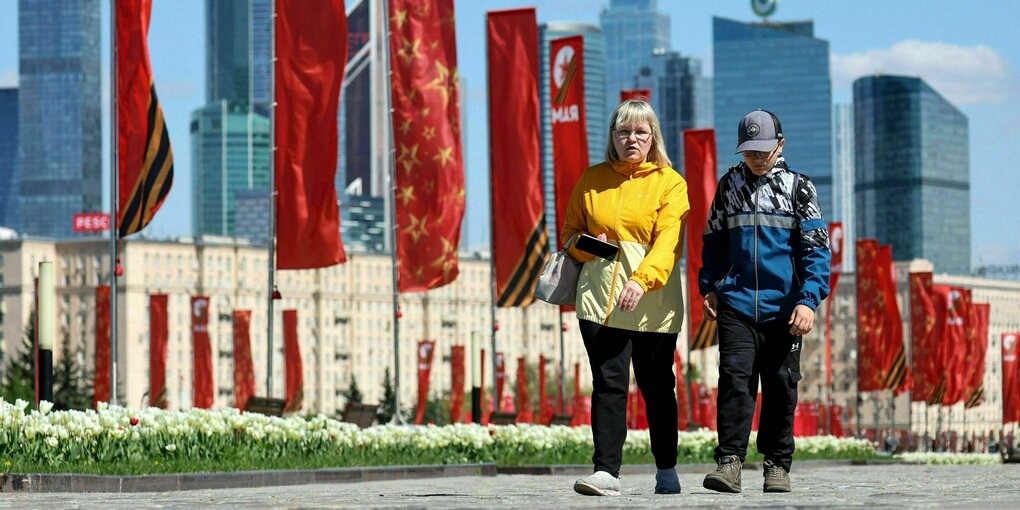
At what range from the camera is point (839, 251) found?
45781 millimetres

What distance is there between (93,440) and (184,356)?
529 ft

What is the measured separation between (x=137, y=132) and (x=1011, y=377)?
148 ft

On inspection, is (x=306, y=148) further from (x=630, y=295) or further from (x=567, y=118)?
(x=630, y=295)

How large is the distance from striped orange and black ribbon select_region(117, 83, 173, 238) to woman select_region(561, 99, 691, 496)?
37.3ft

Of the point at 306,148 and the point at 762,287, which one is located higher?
the point at 306,148

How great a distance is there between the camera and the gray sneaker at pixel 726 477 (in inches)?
499

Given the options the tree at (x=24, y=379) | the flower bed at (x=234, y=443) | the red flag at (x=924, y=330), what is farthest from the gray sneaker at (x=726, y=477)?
the tree at (x=24, y=379)

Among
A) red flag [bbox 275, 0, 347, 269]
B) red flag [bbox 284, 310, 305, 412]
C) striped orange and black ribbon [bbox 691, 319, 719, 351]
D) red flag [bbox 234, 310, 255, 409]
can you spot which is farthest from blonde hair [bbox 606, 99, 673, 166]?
red flag [bbox 234, 310, 255, 409]

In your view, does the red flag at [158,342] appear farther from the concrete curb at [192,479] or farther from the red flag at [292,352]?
the concrete curb at [192,479]

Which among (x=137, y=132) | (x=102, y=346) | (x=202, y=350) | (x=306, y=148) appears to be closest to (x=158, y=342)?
(x=202, y=350)

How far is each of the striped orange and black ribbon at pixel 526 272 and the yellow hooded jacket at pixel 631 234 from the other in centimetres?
1829

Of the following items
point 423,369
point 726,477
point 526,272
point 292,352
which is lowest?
point 423,369

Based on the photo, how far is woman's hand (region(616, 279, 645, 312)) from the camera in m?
12.2

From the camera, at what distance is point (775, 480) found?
13.0 metres
